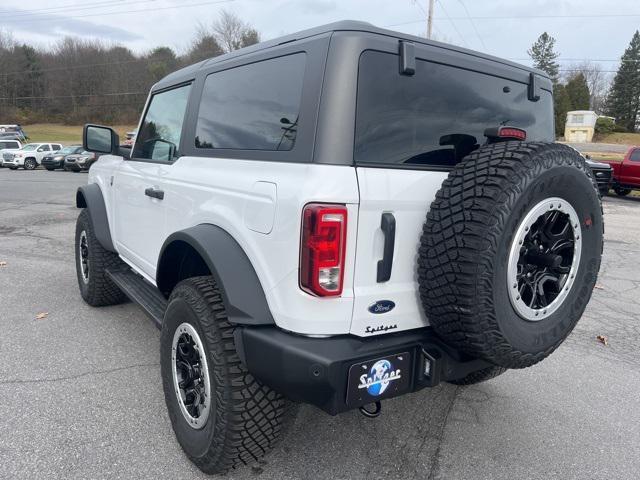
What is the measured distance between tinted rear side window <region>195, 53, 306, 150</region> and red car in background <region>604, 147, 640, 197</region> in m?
17.5

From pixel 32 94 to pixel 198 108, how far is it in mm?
88740

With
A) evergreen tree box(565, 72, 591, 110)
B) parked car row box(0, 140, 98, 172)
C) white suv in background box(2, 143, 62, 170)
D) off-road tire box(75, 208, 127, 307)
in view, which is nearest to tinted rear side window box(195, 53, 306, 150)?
off-road tire box(75, 208, 127, 307)

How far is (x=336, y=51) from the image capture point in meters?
1.94

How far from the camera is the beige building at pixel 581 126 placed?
53.3m

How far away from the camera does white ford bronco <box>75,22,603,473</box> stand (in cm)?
186

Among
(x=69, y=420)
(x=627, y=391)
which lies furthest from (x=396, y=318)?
(x=627, y=391)

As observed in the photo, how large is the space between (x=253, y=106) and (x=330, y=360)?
1282mm

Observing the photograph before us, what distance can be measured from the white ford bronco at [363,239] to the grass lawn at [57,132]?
184 feet

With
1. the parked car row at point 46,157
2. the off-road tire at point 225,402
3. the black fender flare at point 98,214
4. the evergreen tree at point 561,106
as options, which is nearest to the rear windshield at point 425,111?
the off-road tire at point 225,402

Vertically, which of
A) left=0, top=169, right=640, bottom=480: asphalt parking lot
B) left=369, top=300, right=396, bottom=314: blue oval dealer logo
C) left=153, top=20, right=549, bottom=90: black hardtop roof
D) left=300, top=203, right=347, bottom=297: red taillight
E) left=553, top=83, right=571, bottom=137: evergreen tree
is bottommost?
left=0, top=169, right=640, bottom=480: asphalt parking lot

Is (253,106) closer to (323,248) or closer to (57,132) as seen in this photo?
(323,248)

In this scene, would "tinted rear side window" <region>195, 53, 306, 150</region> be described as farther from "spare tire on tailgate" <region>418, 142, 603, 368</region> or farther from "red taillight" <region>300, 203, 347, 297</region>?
"spare tire on tailgate" <region>418, 142, 603, 368</region>

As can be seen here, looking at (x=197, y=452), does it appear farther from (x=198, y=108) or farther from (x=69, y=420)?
(x=198, y=108)

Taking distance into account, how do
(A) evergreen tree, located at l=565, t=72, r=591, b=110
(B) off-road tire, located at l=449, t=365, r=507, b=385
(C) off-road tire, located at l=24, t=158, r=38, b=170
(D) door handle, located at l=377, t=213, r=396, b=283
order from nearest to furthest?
(D) door handle, located at l=377, t=213, r=396, b=283 < (B) off-road tire, located at l=449, t=365, r=507, b=385 < (C) off-road tire, located at l=24, t=158, r=38, b=170 < (A) evergreen tree, located at l=565, t=72, r=591, b=110
